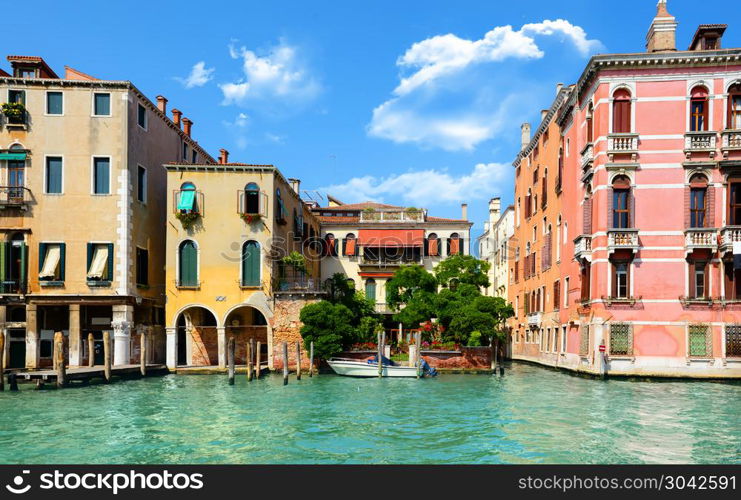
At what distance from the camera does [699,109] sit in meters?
21.6

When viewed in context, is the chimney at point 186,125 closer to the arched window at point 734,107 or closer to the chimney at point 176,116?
the chimney at point 176,116

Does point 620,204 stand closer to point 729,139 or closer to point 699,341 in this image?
point 729,139

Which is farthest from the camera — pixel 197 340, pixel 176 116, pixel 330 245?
pixel 330 245

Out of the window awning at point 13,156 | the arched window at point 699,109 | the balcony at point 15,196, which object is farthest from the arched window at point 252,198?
the arched window at point 699,109

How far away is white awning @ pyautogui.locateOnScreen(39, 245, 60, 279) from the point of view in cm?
2342

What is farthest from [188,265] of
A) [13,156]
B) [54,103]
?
[54,103]

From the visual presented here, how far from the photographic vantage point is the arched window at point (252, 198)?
82.8 ft

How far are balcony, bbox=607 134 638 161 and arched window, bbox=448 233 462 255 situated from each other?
16.1m

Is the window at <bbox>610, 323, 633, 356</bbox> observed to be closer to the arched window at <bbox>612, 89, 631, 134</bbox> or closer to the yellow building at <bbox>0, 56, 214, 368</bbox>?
the arched window at <bbox>612, 89, 631, 134</bbox>

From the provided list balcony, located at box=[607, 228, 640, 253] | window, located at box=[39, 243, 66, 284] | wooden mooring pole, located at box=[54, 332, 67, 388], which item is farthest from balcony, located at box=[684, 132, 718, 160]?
window, located at box=[39, 243, 66, 284]

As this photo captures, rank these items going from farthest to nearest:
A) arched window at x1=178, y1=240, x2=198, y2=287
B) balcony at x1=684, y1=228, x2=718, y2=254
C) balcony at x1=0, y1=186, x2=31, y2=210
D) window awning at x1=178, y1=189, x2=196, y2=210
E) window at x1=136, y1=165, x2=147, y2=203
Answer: window at x1=136, y1=165, x2=147, y2=203
arched window at x1=178, y1=240, x2=198, y2=287
window awning at x1=178, y1=189, x2=196, y2=210
balcony at x1=0, y1=186, x2=31, y2=210
balcony at x1=684, y1=228, x2=718, y2=254

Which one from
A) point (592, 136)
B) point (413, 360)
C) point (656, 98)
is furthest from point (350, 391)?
point (656, 98)

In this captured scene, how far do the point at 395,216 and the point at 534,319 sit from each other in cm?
1007

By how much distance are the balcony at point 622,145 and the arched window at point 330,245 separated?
1916 centimetres
